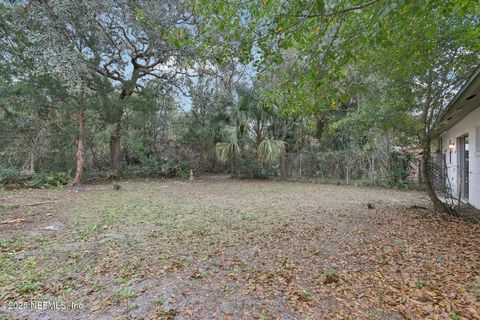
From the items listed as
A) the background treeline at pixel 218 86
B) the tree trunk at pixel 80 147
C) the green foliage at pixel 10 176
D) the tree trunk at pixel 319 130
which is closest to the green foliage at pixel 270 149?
→ the background treeline at pixel 218 86

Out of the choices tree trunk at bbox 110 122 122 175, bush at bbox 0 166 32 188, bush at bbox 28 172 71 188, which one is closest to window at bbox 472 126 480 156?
tree trunk at bbox 110 122 122 175

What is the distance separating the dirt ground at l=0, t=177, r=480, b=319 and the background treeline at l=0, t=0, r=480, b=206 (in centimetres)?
193

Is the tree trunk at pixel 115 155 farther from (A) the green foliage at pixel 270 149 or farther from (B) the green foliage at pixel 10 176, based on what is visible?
(A) the green foliage at pixel 270 149

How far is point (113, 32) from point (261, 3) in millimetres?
6874

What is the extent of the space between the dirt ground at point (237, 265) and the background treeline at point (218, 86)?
193 cm

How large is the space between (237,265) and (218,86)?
10022 mm

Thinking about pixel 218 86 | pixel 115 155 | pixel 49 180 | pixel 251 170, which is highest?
pixel 218 86

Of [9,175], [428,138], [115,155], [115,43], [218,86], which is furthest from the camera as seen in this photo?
[218,86]

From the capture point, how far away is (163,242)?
10.3 feet

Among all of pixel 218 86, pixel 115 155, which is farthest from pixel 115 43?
pixel 218 86

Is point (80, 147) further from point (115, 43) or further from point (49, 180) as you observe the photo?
point (115, 43)

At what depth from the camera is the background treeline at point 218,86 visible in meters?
3.14

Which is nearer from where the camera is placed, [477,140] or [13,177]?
[477,140]

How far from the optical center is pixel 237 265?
2516 millimetres
